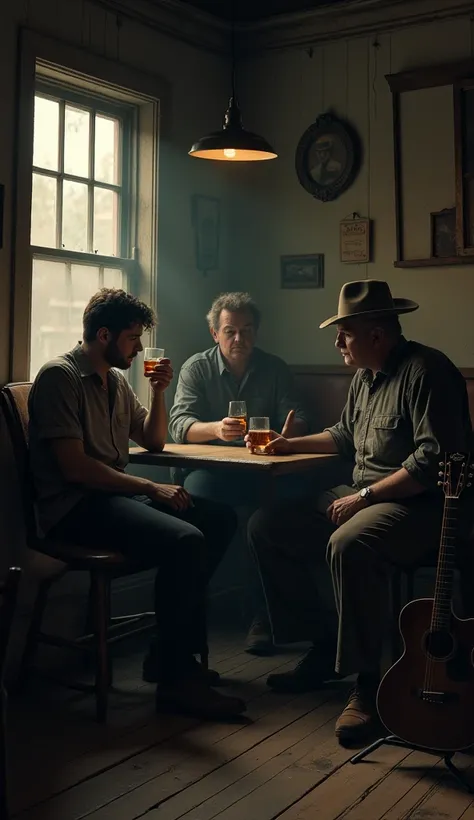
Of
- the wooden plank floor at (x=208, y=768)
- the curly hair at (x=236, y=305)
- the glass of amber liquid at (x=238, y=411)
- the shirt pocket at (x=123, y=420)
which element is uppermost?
the curly hair at (x=236, y=305)

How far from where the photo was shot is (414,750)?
3.04 meters

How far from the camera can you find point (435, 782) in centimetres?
281

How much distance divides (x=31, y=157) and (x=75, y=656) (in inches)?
81.4

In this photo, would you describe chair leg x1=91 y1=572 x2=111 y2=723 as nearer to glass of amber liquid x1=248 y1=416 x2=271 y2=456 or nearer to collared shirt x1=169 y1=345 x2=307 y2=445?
glass of amber liquid x1=248 y1=416 x2=271 y2=456

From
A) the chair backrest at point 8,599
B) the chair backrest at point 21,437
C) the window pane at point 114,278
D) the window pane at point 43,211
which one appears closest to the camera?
the chair backrest at point 8,599

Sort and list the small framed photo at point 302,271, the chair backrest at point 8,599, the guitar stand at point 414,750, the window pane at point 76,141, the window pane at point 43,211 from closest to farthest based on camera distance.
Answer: the chair backrest at point 8,599, the guitar stand at point 414,750, the window pane at point 43,211, the window pane at point 76,141, the small framed photo at point 302,271

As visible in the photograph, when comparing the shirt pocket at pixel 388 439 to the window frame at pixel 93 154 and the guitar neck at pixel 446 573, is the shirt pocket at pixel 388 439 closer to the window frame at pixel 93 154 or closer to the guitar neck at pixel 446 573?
the guitar neck at pixel 446 573

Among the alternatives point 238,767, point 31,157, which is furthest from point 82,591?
point 31,157

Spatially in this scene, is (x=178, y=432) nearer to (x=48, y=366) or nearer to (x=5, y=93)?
(x=48, y=366)

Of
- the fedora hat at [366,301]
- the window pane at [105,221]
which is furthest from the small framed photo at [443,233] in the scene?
the window pane at [105,221]

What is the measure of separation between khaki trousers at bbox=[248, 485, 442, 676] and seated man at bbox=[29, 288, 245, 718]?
→ 0.38 metres

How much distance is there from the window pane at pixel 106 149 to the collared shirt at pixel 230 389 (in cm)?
97

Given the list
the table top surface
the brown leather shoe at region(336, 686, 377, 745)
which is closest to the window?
the table top surface

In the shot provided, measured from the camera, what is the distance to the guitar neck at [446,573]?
2.89m
